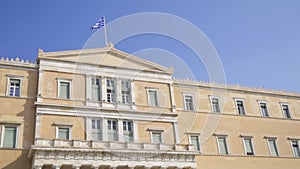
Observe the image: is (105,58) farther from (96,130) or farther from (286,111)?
(286,111)

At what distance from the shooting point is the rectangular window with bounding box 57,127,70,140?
28.8m

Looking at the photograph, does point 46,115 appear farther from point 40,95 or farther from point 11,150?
point 11,150

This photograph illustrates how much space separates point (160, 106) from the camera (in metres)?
33.7

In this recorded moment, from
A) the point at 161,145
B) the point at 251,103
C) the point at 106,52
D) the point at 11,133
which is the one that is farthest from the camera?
the point at 251,103

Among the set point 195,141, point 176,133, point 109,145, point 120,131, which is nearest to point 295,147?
point 195,141

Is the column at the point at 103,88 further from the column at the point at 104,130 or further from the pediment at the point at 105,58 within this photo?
the column at the point at 104,130

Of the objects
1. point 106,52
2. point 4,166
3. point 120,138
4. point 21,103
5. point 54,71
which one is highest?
point 106,52

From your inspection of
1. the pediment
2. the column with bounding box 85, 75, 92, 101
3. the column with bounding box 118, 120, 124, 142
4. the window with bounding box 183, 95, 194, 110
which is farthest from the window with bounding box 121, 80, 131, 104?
the window with bounding box 183, 95, 194, 110

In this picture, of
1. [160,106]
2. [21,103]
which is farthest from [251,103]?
[21,103]

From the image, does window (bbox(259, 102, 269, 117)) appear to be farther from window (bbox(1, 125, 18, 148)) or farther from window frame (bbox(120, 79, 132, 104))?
window (bbox(1, 125, 18, 148))

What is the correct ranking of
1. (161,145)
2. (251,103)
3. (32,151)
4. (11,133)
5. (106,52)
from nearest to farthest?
1. (32,151)
2. (11,133)
3. (161,145)
4. (106,52)
5. (251,103)

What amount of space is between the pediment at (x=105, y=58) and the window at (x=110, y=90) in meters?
1.49

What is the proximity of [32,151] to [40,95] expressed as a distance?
4955mm

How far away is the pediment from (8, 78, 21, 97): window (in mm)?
2631
